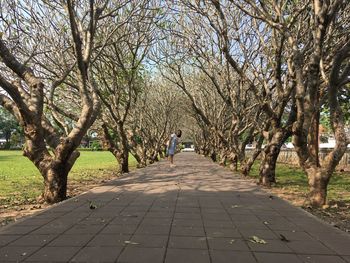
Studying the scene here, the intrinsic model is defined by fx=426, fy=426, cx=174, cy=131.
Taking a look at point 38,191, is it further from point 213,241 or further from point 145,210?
point 213,241

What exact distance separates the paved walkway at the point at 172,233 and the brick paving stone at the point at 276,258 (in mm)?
11

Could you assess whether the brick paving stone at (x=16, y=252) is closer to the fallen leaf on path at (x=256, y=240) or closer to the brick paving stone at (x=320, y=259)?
the fallen leaf on path at (x=256, y=240)

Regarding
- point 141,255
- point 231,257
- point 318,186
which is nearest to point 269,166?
point 318,186

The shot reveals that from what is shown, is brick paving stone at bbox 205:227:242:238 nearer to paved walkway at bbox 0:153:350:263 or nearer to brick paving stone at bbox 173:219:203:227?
paved walkway at bbox 0:153:350:263

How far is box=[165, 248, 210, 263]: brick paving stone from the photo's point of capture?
15.5 feet

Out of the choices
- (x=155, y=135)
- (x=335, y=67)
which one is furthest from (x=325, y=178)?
(x=155, y=135)

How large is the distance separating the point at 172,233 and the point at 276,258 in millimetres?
1645

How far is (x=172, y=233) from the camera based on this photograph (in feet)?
19.7

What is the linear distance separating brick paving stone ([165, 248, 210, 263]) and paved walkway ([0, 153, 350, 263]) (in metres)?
0.01

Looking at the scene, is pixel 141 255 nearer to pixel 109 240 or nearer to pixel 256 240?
pixel 109 240

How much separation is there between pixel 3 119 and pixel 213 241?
338ft

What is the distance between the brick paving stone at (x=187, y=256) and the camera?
4.73m

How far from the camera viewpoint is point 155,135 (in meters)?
35.7

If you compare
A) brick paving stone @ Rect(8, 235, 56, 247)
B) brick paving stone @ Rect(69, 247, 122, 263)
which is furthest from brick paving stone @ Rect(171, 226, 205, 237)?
brick paving stone @ Rect(8, 235, 56, 247)
